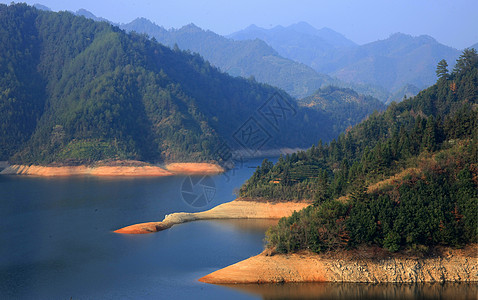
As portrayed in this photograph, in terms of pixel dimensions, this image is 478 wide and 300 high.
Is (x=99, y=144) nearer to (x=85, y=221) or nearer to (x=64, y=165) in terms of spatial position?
(x=64, y=165)

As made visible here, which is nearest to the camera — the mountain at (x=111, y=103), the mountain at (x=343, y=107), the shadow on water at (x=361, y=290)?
the shadow on water at (x=361, y=290)

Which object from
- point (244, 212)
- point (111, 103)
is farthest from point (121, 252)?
point (111, 103)

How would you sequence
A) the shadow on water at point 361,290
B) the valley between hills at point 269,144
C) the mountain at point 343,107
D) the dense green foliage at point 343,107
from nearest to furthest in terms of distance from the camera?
the shadow on water at point 361,290
the valley between hills at point 269,144
the dense green foliage at point 343,107
the mountain at point 343,107

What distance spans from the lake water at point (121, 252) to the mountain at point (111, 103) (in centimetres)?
3153

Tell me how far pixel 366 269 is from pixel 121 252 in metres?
19.0

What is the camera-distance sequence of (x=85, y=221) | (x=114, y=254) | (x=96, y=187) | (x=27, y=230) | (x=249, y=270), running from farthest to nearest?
(x=96, y=187) → (x=85, y=221) → (x=27, y=230) → (x=114, y=254) → (x=249, y=270)

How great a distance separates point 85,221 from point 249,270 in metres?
24.9

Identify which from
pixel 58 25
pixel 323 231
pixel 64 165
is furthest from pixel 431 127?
pixel 58 25

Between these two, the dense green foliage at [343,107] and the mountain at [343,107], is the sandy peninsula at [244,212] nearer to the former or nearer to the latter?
the dense green foliage at [343,107]

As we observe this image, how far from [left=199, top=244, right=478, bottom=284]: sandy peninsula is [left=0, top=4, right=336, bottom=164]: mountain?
218 feet

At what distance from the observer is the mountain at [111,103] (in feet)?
331

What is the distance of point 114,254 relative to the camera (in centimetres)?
4169

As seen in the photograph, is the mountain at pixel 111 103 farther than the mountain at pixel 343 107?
No

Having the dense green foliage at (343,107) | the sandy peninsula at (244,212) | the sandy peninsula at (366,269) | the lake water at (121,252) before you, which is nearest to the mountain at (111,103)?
the dense green foliage at (343,107)
